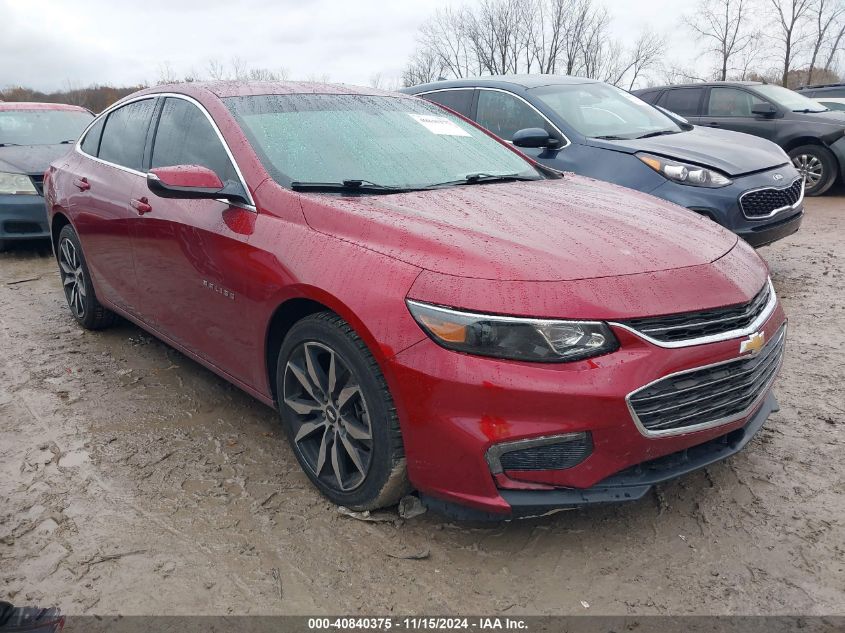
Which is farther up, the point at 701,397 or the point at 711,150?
the point at 711,150

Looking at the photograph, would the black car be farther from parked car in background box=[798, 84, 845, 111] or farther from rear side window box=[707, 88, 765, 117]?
parked car in background box=[798, 84, 845, 111]

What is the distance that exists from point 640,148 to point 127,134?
3.56 metres

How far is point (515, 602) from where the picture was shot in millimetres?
2121

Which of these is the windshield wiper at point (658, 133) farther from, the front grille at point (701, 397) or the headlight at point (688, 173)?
the front grille at point (701, 397)

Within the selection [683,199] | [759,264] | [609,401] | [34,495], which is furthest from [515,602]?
[683,199]

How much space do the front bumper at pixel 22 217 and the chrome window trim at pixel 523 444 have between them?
20.4ft

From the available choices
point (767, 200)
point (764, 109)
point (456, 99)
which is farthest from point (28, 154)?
point (764, 109)

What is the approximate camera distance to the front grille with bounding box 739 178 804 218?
4879 millimetres

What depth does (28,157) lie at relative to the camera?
714 centimetres

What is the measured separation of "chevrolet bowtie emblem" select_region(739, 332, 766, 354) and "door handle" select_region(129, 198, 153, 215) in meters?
2.73

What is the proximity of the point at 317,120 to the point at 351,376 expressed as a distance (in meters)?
1.37

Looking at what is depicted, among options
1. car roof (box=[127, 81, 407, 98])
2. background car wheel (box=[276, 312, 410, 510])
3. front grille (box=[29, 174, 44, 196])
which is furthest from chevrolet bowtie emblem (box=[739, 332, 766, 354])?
front grille (box=[29, 174, 44, 196])

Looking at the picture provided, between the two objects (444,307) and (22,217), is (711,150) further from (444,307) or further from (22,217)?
(22,217)

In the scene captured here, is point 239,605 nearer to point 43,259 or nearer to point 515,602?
point 515,602
